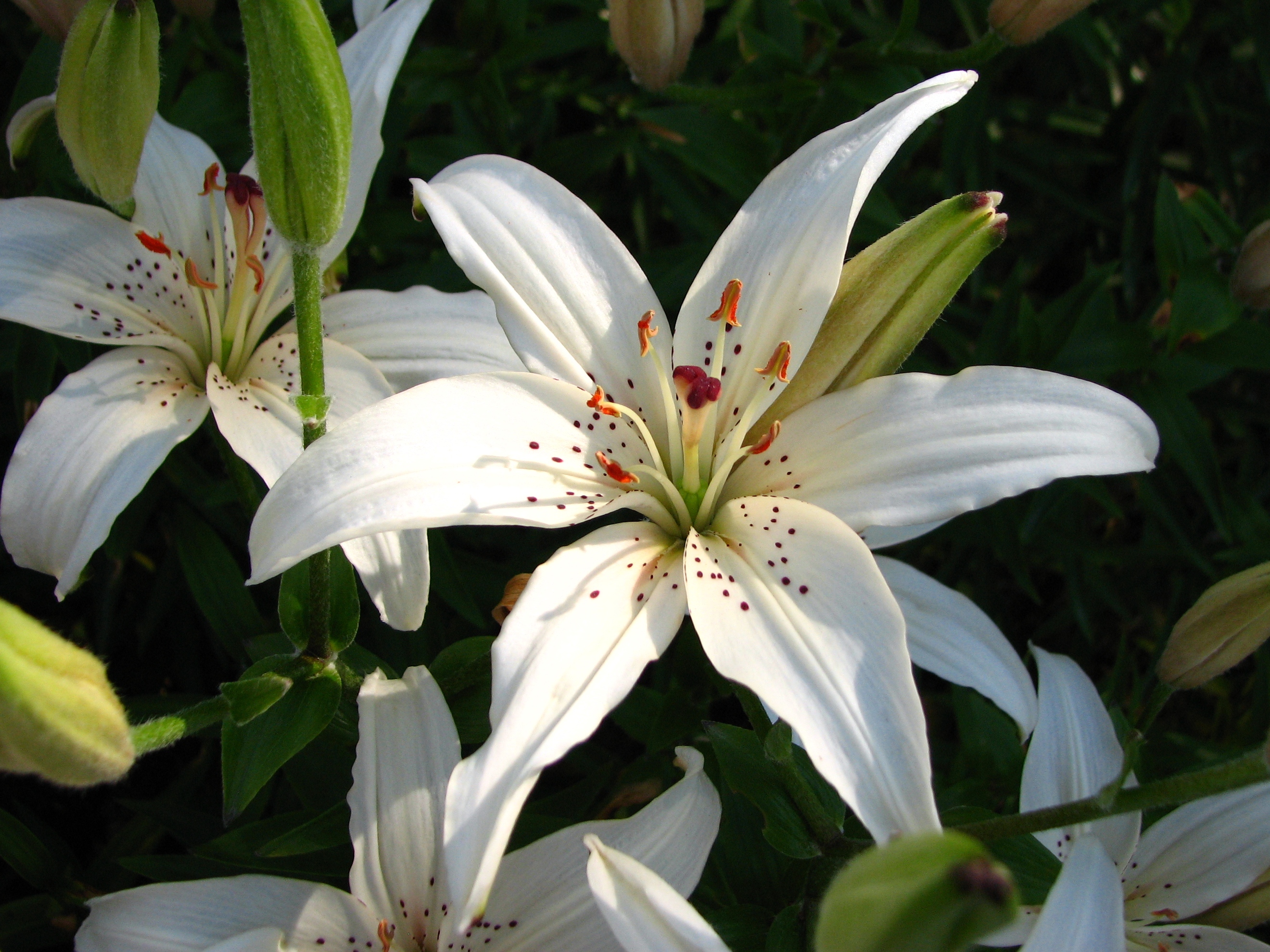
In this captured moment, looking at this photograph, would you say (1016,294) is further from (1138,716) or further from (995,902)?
(995,902)

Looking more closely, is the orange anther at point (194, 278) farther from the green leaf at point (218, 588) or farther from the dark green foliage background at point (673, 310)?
the green leaf at point (218, 588)

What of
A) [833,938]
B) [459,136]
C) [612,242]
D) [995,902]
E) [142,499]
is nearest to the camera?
[995,902]

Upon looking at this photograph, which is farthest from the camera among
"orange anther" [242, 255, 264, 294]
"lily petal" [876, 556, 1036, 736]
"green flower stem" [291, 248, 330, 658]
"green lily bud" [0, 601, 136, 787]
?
"orange anther" [242, 255, 264, 294]

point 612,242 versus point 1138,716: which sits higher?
point 612,242

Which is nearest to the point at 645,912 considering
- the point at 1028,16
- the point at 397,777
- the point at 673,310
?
the point at 397,777

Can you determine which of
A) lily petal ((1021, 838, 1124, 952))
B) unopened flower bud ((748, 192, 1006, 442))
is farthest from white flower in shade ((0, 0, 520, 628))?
lily petal ((1021, 838, 1124, 952))

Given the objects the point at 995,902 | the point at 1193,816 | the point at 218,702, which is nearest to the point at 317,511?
the point at 218,702

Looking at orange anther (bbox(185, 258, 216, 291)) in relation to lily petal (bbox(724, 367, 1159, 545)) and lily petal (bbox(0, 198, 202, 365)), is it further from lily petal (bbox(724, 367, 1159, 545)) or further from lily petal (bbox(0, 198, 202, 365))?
lily petal (bbox(724, 367, 1159, 545))
